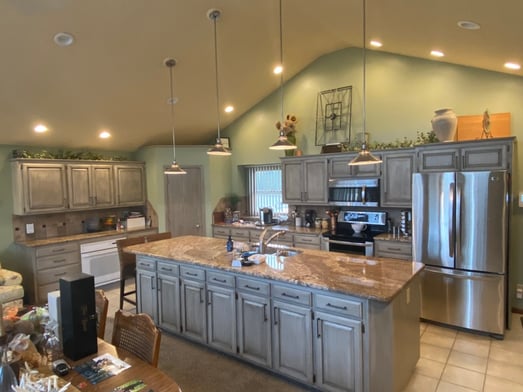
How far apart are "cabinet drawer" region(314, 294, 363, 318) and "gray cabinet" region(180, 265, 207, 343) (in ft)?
4.25

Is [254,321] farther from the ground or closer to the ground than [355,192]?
closer to the ground

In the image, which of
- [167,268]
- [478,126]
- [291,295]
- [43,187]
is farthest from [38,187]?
[478,126]

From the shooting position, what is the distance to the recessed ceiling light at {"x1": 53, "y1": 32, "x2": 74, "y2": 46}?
11.5ft

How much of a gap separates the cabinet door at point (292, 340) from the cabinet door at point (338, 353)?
0.25ft

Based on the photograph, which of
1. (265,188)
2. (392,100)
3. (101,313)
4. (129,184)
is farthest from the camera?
(265,188)

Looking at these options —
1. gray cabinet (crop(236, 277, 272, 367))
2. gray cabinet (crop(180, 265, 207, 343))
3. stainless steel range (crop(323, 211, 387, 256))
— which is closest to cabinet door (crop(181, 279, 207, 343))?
gray cabinet (crop(180, 265, 207, 343))

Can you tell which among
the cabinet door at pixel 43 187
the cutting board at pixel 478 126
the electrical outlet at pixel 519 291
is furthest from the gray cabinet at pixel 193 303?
the electrical outlet at pixel 519 291

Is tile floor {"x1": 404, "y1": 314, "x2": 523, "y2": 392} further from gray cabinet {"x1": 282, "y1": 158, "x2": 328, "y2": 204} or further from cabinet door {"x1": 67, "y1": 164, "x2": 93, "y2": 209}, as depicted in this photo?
cabinet door {"x1": 67, "y1": 164, "x2": 93, "y2": 209}

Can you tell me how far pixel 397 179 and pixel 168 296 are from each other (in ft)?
11.0

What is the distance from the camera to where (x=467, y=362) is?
331 cm

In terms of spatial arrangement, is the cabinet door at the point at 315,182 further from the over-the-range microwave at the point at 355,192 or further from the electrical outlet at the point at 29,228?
the electrical outlet at the point at 29,228

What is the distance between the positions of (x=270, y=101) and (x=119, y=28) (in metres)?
3.41

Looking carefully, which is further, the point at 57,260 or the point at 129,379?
the point at 57,260

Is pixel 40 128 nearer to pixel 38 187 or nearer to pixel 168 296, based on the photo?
pixel 38 187
